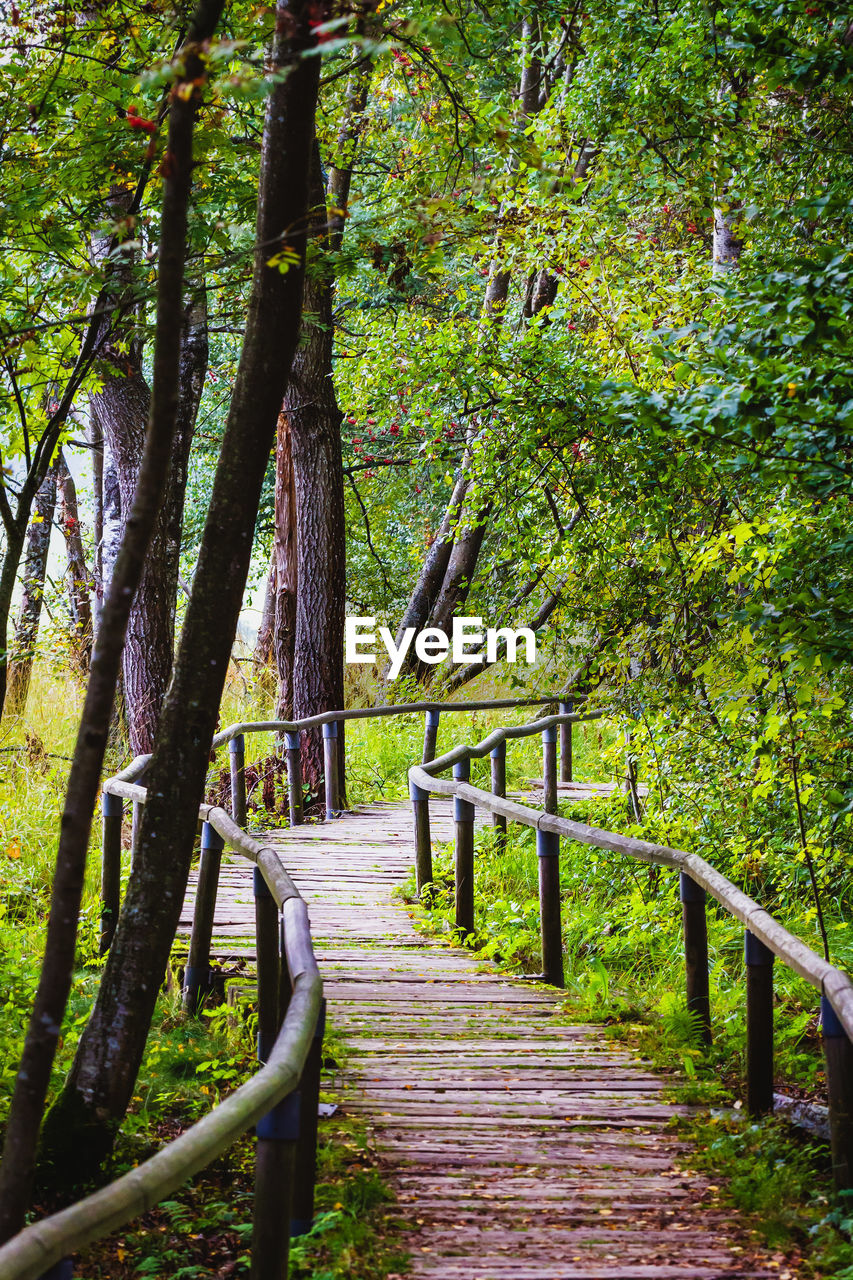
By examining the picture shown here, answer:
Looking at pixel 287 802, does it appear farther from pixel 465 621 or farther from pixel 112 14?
pixel 112 14

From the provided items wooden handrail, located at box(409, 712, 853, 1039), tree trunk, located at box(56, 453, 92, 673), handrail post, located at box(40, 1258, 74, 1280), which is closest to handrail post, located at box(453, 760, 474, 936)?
wooden handrail, located at box(409, 712, 853, 1039)

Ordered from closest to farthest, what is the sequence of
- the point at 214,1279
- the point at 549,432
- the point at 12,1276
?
the point at 12,1276, the point at 214,1279, the point at 549,432

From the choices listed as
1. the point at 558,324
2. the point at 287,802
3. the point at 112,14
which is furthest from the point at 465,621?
the point at 112,14

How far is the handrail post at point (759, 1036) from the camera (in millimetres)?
4703

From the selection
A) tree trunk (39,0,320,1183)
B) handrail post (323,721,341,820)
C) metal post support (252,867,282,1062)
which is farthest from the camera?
handrail post (323,721,341,820)

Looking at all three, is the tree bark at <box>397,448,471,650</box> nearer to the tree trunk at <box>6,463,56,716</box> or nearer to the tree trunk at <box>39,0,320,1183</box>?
the tree trunk at <box>6,463,56,716</box>

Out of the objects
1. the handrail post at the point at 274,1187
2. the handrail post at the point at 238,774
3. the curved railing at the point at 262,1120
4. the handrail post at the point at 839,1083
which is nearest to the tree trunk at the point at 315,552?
the handrail post at the point at 238,774

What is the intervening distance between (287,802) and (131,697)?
2.99 meters

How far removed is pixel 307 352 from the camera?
12.7m

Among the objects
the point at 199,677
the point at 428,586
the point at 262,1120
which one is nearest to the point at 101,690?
the point at 199,677

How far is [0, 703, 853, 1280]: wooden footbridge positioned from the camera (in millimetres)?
2922

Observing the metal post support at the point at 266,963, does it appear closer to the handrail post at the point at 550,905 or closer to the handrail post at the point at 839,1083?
the handrail post at the point at 550,905

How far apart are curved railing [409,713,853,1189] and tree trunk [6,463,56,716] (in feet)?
21.8

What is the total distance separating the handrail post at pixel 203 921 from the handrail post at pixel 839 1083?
12.0 ft
